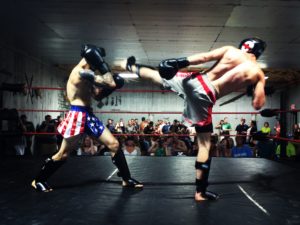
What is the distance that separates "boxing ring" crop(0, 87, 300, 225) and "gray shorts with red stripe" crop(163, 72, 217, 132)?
1.52ft

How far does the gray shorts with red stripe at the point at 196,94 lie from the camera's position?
1.70m

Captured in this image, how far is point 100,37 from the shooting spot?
4.77 meters

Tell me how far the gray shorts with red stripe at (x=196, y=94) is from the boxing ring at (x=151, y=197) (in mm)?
465

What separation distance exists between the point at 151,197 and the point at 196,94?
2.14 feet

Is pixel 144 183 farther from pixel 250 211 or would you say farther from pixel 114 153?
pixel 250 211

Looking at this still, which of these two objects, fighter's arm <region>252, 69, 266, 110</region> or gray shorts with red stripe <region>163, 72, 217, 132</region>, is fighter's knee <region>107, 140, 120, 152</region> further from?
fighter's arm <region>252, 69, 266, 110</region>

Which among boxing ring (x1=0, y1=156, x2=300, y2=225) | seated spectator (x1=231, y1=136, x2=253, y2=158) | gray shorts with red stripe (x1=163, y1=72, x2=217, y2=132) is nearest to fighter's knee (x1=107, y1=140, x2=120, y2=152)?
boxing ring (x1=0, y1=156, x2=300, y2=225)

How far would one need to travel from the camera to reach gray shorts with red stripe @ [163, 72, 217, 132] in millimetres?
1700

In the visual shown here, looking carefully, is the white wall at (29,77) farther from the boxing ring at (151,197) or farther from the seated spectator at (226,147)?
the seated spectator at (226,147)

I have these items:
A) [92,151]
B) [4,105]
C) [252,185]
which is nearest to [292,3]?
[252,185]

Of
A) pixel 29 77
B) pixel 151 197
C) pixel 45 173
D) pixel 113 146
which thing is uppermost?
pixel 29 77

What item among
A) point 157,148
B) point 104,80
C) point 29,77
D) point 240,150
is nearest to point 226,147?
point 240,150

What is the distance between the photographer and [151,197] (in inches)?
70.7

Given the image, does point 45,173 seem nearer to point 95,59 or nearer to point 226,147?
point 95,59
